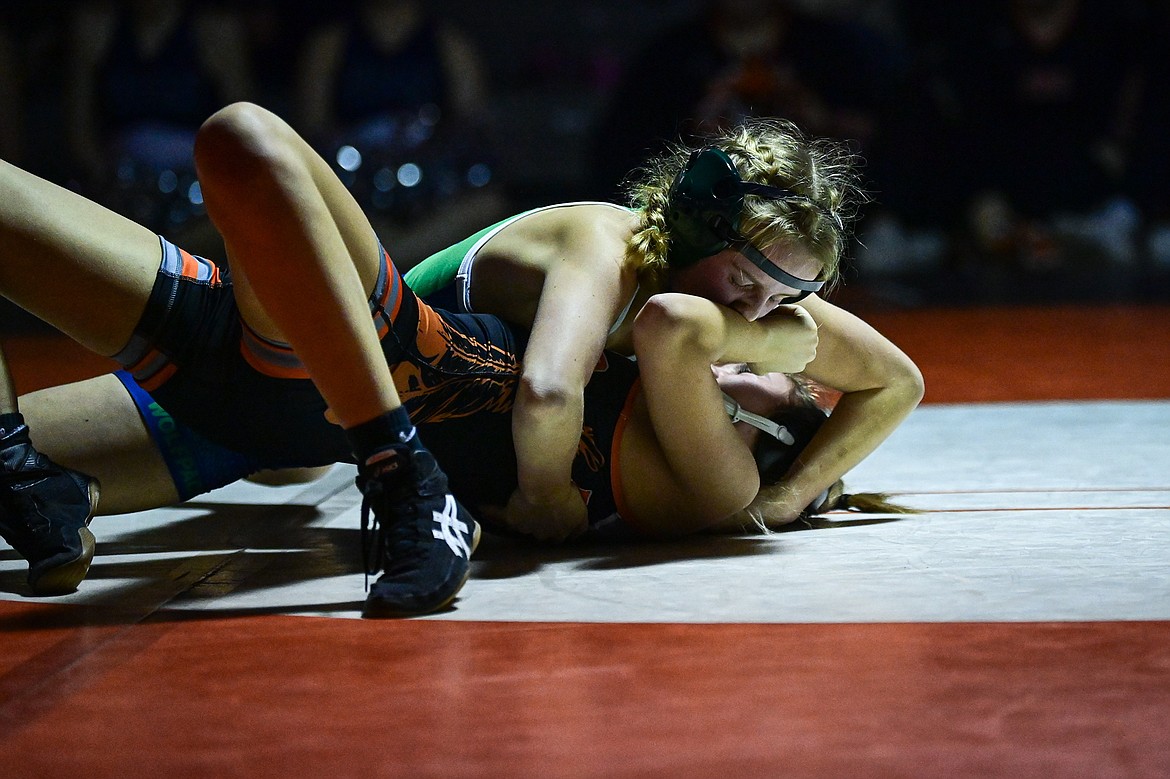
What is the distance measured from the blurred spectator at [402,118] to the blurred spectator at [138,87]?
1.36 ft

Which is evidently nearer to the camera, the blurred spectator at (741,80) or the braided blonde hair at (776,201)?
the braided blonde hair at (776,201)

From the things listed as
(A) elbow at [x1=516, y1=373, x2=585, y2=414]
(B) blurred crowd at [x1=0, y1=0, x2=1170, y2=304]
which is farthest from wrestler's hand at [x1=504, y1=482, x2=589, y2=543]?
(B) blurred crowd at [x1=0, y1=0, x2=1170, y2=304]

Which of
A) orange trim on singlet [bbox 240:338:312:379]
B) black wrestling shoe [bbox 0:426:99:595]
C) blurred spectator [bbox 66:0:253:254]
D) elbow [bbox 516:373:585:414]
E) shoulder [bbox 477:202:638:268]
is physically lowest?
black wrestling shoe [bbox 0:426:99:595]

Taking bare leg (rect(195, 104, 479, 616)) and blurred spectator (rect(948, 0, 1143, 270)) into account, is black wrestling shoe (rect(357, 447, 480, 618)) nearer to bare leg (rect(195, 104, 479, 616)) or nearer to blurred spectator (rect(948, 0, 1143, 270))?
bare leg (rect(195, 104, 479, 616))

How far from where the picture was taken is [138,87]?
519 centimetres

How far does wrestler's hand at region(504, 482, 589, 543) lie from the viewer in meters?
1.63

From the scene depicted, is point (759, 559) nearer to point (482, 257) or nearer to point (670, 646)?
point (670, 646)

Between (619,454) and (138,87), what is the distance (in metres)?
4.12

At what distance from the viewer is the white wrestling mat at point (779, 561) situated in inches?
52.5

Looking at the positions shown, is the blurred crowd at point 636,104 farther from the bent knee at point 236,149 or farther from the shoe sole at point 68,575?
the bent knee at point 236,149

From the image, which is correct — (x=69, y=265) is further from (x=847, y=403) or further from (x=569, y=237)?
(x=847, y=403)

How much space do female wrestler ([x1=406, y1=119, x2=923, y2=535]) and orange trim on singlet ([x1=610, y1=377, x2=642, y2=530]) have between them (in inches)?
2.4

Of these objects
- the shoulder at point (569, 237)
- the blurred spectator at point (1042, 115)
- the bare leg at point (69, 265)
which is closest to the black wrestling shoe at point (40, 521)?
the bare leg at point (69, 265)

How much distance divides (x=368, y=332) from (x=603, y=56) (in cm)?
565
